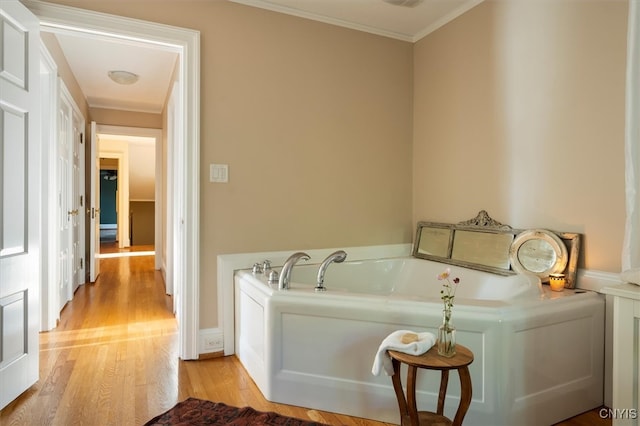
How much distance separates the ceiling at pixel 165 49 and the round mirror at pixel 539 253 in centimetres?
168

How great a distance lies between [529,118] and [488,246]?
2.79ft

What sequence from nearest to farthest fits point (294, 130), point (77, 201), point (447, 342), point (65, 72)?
point (447, 342) → point (294, 130) → point (65, 72) → point (77, 201)

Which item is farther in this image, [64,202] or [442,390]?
[64,202]

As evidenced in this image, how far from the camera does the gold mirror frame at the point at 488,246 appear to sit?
2.15 m

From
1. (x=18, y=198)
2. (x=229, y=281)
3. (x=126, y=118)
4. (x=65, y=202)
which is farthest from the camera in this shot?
(x=126, y=118)

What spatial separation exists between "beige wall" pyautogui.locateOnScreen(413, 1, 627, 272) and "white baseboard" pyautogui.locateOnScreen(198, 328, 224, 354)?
1842 millimetres

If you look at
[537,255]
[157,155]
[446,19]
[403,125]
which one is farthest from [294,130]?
[157,155]

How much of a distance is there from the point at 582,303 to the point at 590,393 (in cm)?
46

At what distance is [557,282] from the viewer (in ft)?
6.83

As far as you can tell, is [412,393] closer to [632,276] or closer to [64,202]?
[632,276]

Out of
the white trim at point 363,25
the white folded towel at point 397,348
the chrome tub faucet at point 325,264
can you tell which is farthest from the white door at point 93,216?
the white folded towel at point 397,348

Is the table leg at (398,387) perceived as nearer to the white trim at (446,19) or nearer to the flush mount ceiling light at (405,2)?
the flush mount ceiling light at (405,2)

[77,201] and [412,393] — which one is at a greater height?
[77,201]

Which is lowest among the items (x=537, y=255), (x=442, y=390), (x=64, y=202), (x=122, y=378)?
(x=122, y=378)
